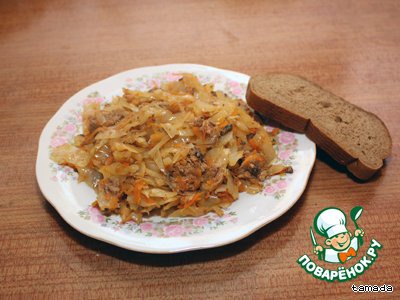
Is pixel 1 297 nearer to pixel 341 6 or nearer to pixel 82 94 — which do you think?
pixel 82 94

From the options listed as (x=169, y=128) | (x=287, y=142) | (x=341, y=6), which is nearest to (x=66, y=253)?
(x=169, y=128)

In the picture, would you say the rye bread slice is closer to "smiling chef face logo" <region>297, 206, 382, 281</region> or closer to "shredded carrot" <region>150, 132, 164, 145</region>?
"smiling chef face logo" <region>297, 206, 382, 281</region>

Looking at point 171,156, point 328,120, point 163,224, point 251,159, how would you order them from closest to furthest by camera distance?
1. point 163,224
2. point 171,156
3. point 251,159
4. point 328,120

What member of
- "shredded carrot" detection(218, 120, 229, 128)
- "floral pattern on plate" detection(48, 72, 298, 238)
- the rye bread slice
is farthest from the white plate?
"shredded carrot" detection(218, 120, 229, 128)

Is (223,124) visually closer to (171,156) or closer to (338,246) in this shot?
(171,156)

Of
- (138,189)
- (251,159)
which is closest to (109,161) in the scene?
(138,189)

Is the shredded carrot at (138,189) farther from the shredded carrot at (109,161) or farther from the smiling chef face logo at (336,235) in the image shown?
the smiling chef face logo at (336,235)

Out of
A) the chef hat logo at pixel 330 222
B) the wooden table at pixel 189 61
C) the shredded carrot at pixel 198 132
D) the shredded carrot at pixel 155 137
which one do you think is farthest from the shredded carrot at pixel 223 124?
the chef hat logo at pixel 330 222
